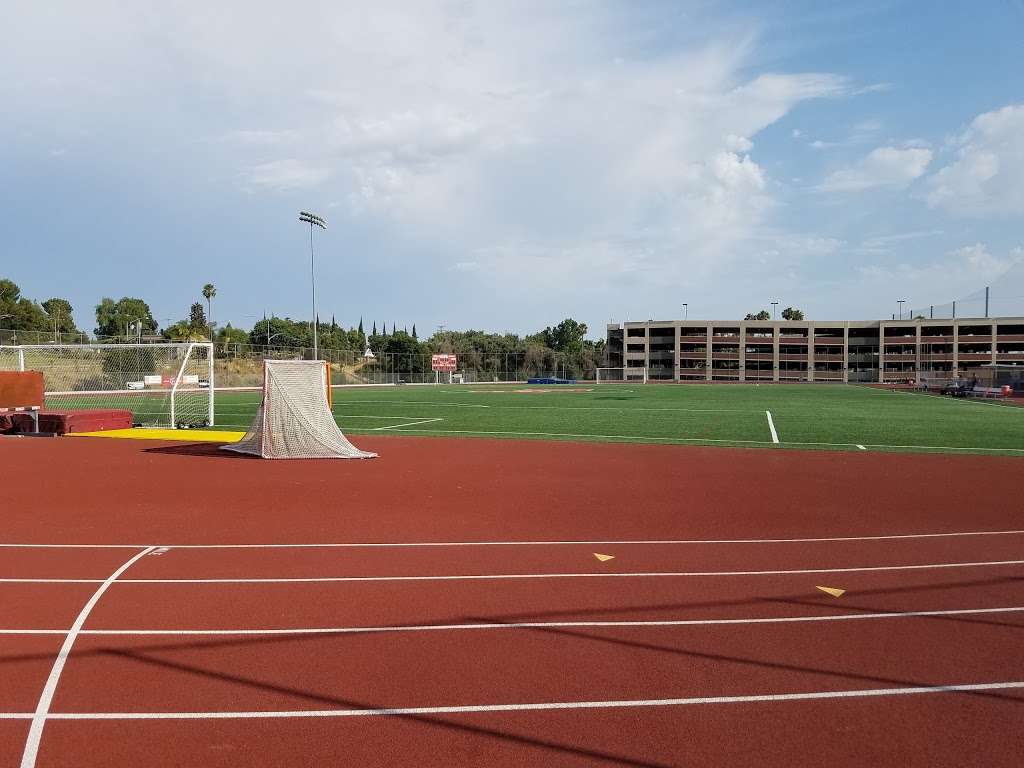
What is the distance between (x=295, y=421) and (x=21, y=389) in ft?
47.1

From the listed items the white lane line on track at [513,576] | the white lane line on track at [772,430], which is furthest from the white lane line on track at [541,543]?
the white lane line on track at [772,430]

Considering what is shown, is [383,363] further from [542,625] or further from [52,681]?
[52,681]

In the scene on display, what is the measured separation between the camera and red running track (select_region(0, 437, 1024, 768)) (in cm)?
444

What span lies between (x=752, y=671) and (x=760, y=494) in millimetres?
8222

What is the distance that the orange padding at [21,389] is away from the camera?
2614cm

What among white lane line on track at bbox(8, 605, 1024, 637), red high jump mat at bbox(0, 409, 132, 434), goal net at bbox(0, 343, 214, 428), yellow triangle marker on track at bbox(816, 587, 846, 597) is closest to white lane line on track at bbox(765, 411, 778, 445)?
yellow triangle marker on track at bbox(816, 587, 846, 597)

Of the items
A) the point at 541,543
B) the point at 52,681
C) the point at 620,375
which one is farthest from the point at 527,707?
the point at 620,375

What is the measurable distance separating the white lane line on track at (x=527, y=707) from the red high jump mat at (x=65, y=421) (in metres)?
22.1

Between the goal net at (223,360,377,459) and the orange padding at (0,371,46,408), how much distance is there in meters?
11.6

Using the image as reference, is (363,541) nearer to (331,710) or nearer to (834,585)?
(331,710)

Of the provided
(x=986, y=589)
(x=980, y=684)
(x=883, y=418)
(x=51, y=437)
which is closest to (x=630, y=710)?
(x=980, y=684)

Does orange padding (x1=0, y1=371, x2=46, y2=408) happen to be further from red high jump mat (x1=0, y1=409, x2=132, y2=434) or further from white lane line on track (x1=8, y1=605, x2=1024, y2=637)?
white lane line on track (x1=8, y1=605, x2=1024, y2=637)

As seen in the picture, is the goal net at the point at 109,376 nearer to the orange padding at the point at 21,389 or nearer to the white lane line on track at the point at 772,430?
the orange padding at the point at 21,389

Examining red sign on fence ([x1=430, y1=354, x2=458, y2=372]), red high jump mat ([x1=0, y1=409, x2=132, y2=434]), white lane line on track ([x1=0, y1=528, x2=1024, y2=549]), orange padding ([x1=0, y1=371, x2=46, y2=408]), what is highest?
red sign on fence ([x1=430, y1=354, x2=458, y2=372])
